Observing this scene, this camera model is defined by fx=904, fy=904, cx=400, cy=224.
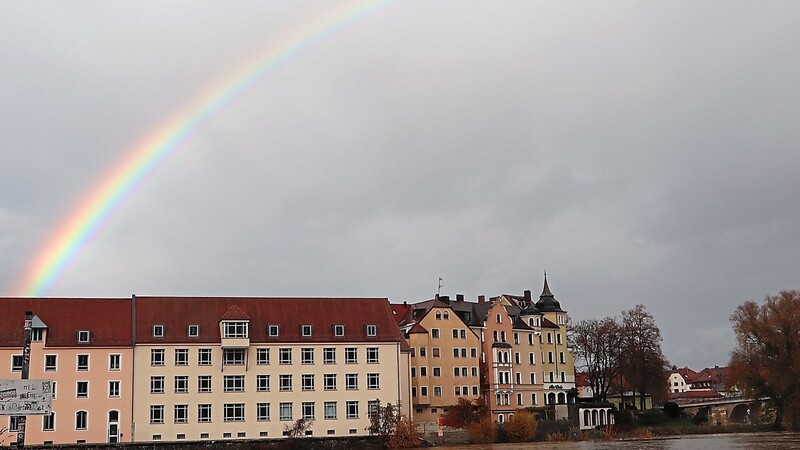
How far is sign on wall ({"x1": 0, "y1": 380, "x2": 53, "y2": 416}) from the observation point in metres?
66.4

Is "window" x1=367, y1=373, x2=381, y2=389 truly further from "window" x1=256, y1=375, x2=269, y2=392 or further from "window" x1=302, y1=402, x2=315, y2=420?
"window" x1=256, y1=375, x2=269, y2=392

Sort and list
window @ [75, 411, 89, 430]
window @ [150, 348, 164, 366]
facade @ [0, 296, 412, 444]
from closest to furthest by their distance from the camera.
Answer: window @ [75, 411, 89, 430], facade @ [0, 296, 412, 444], window @ [150, 348, 164, 366]

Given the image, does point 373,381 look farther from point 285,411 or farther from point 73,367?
point 73,367

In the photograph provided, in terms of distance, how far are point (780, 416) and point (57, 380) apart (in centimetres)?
6745

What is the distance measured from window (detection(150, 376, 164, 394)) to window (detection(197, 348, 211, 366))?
3.43 m

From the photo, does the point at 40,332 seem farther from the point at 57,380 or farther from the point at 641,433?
the point at 641,433

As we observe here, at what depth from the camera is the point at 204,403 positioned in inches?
3004

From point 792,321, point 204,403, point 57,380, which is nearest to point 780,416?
point 792,321

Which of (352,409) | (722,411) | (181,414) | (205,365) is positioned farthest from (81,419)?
(722,411)

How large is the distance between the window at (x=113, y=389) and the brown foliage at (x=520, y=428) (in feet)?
112

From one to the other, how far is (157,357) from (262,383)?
30.0ft

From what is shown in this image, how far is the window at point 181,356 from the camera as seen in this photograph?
76750 millimetres

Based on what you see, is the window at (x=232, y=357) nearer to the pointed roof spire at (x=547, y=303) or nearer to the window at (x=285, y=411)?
the window at (x=285, y=411)

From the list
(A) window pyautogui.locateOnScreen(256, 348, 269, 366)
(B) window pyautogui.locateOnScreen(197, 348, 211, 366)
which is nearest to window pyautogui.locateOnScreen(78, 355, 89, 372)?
(B) window pyautogui.locateOnScreen(197, 348, 211, 366)
